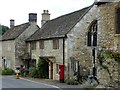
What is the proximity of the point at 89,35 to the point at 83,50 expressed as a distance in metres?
1.54

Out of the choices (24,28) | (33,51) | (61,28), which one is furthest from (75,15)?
(24,28)

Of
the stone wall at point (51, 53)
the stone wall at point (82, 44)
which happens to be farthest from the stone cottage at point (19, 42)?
the stone wall at point (82, 44)

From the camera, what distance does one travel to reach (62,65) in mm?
32562

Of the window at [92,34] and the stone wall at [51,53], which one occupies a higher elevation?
the window at [92,34]

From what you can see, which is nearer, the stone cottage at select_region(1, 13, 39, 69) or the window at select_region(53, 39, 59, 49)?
the window at select_region(53, 39, 59, 49)

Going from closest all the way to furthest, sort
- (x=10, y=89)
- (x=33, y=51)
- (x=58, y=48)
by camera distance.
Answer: (x=10, y=89)
(x=58, y=48)
(x=33, y=51)

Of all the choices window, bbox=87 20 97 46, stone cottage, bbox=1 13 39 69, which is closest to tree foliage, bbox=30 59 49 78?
window, bbox=87 20 97 46

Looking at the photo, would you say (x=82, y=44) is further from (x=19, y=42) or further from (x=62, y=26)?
(x=19, y=42)

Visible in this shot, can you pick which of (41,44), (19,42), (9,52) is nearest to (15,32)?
(9,52)

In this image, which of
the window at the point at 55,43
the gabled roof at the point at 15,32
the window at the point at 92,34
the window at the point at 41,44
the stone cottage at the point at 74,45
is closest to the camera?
the stone cottage at the point at 74,45

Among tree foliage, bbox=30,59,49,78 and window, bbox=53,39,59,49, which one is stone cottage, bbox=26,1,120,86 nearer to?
window, bbox=53,39,59,49

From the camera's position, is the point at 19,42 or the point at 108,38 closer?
the point at 108,38

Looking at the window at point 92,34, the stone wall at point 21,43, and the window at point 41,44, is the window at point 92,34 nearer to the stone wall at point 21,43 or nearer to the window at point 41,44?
the window at point 41,44

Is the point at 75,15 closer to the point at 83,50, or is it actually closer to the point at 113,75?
the point at 83,50
